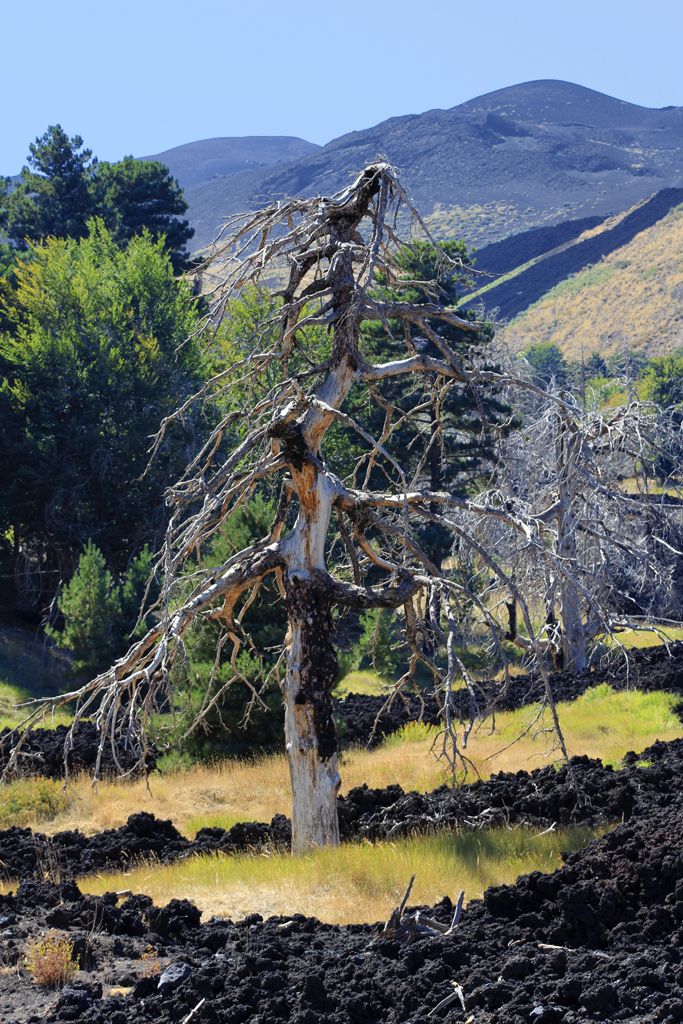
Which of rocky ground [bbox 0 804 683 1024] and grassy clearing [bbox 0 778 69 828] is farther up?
rocky ground [bbox 0 804 683 1024]

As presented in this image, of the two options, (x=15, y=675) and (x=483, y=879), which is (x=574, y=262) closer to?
(x=15, y=675)

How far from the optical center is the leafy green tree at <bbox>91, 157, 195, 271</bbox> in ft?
134

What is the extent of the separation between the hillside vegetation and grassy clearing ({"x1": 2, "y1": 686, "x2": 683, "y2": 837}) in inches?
2576

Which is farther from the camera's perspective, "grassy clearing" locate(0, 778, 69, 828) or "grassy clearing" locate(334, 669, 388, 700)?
"grassy clearing" locate(334, 669, 388, 700)

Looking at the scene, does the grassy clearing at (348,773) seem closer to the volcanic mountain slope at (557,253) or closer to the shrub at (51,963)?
the shrub at (51,963)

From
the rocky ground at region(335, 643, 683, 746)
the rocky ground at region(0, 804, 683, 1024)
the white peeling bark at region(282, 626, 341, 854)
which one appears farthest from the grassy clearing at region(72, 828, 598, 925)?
the rocky ground at region(335, 643, 683, 746)

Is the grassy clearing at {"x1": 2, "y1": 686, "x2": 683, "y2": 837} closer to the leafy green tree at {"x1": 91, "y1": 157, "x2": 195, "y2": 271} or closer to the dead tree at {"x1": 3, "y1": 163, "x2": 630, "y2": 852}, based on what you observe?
the dead tree at {"x1": 3, "y1": 163, "x2": 630, "y2": 852}

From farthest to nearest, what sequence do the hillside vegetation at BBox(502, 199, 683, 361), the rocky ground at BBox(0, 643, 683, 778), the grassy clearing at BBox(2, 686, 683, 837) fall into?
the hillside vegetation at BBox(502, 199, 683, 361), the rocky ground at BBox(0, 643, 683, 778), the grassy clearing at BBox(2, 686, 683, 837)

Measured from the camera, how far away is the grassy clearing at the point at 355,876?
6211 millimetres

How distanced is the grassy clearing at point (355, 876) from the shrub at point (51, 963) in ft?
5.29

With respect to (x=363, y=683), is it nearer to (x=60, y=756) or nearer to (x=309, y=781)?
(x=60, y=756)

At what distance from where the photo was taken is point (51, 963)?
4574 millimetres

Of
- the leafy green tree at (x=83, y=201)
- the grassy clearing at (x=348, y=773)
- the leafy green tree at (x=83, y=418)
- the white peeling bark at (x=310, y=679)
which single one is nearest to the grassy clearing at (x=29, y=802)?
the grassy clearing at (x=348, y=773)

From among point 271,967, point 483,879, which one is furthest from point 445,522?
point 271,967
